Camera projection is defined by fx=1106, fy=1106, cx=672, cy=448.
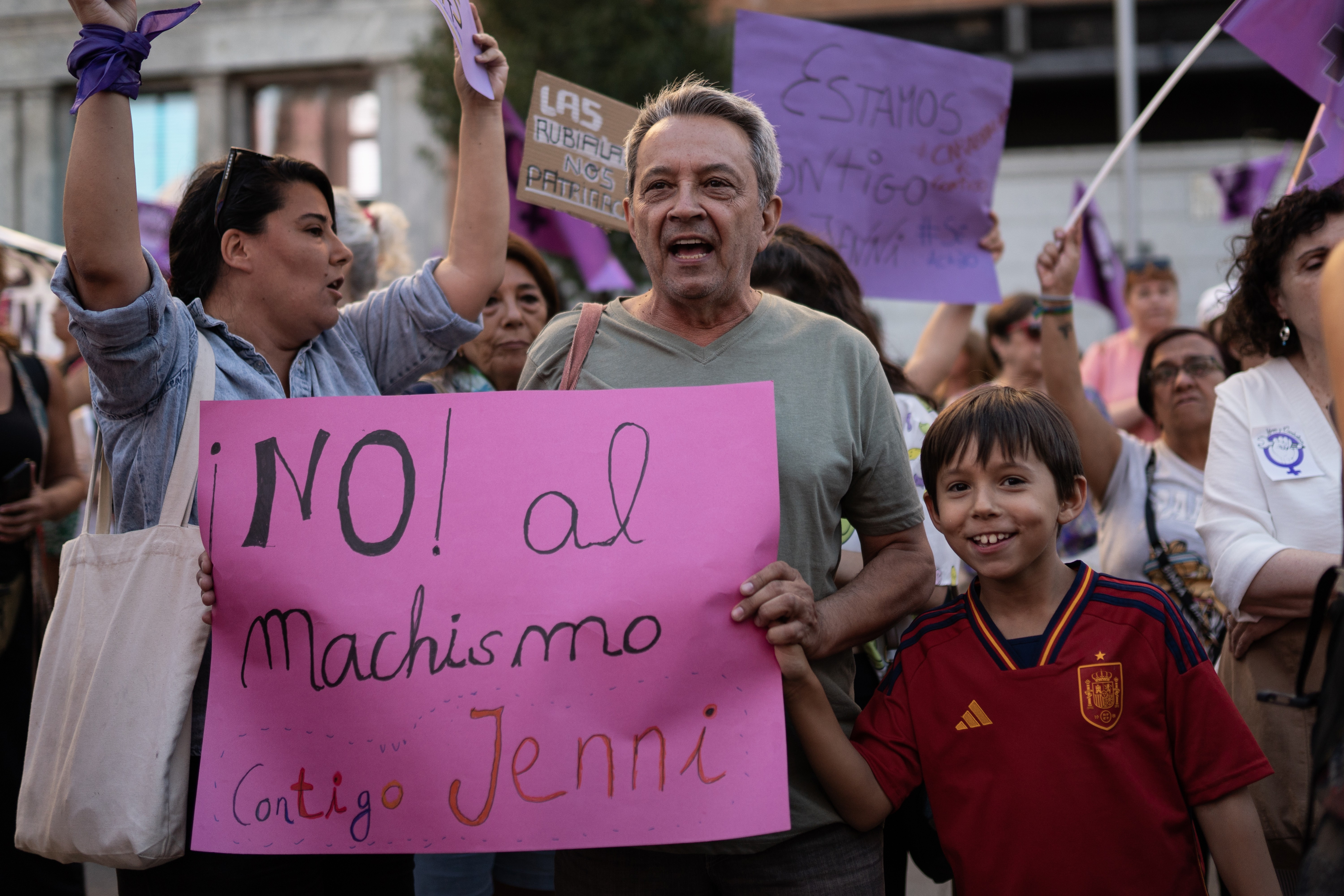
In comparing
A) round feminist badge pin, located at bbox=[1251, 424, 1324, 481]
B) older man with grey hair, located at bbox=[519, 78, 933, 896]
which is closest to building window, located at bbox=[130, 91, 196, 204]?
older man with grey hair, located at bbox=[519, 78, 933, 896]

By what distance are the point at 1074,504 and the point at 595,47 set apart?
1154 cm

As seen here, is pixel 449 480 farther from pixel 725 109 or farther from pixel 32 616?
pixel 32 616

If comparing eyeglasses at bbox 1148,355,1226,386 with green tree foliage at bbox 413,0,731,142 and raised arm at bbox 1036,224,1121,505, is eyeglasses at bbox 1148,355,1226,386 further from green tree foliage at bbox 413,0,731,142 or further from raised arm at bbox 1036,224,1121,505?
green tree foliage at bbox 413,0,731,142

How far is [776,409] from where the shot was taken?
5.97 feet

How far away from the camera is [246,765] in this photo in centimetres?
178

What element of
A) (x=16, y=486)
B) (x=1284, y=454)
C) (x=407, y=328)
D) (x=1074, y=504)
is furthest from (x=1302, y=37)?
(x=16, y=486)

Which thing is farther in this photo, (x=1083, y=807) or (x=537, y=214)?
(x=537, y=214)

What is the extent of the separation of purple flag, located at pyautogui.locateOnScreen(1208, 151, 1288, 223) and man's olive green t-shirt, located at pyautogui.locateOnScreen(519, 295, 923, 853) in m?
6.74

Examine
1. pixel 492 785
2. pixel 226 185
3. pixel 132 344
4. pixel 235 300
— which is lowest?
pixel 492 785

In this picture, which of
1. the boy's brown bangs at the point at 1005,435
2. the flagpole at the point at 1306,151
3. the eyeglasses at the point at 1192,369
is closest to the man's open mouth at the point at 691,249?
the boy's brown bangs at the point at 1005,435

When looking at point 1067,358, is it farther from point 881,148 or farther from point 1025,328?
point 1025,328

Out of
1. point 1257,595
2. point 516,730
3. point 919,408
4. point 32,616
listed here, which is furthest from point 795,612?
point 32,616

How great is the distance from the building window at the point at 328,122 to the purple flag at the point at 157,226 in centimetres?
1000

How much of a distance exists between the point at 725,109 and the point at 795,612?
0.85 metres
